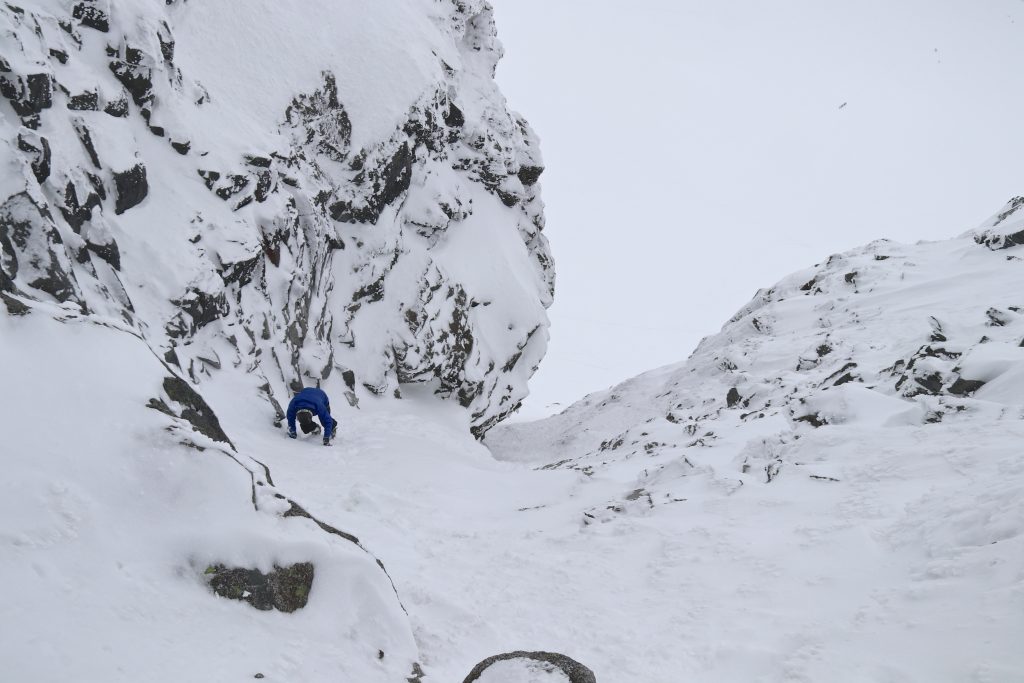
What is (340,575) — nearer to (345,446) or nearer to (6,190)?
(6,190)

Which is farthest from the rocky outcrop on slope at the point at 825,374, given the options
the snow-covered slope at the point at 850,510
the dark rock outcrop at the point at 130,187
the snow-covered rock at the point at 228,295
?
the dark rock outcrop at the point at 130,187

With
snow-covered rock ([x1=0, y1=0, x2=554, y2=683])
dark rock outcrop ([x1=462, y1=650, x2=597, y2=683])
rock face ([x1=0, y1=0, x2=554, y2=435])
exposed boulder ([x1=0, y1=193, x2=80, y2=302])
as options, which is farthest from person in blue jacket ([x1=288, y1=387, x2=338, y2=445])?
dark rock outcrop ([x1=462, y1=650, x2=597, y2=683])

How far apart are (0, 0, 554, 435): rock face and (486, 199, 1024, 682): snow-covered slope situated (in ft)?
24.1

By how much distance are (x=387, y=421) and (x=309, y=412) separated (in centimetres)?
393

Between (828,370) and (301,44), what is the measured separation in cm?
1676

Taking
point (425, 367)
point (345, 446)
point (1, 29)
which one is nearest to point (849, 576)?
point (345, 446)

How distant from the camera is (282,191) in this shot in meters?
16.2

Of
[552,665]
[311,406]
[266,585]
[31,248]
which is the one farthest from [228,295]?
[552,665]

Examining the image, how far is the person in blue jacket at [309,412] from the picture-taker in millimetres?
12961

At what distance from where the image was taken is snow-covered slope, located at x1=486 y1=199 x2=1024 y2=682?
5.57m

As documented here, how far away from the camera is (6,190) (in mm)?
8805

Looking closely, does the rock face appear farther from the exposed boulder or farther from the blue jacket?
the blue jacket

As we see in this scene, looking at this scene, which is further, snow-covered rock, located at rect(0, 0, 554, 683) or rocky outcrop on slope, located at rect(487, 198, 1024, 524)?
rocky outcrop on slope, located at rect(487, 198, 1024, 524)

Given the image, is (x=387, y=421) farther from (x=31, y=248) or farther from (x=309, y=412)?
(x=31, y=248)
